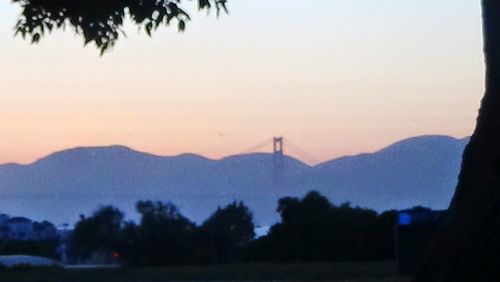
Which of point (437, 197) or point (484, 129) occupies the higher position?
point (437, 197)

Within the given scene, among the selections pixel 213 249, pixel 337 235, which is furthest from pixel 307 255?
pixel 213 249

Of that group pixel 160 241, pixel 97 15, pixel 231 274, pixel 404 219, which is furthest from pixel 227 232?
pixel 97 15

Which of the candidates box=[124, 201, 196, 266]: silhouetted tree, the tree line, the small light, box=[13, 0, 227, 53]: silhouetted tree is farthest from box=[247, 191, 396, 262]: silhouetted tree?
box=[13, 0, 227, 53]: silhouetted tree

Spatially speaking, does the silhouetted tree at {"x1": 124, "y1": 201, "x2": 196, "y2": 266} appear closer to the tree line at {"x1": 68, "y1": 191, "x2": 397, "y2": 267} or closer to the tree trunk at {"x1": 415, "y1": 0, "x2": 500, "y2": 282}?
the tree line at {"x1": 68, "y1": 191, "x2": 397, "y2": 267}

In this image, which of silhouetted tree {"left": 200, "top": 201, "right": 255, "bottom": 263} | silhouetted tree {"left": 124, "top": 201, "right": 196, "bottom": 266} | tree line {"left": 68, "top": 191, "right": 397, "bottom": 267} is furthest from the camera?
silhouetted tree {"left": 200, "top": 201, "right": 255, "bottom": 263}

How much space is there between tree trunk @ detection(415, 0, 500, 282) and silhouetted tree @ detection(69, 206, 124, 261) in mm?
22777

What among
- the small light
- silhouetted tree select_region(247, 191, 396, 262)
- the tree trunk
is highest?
silhouetted tree select_region(247, 191, 396, 262)

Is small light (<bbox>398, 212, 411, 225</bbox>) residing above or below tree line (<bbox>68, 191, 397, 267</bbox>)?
below

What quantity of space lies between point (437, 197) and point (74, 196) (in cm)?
1719

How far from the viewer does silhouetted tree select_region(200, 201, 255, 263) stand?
107 feet

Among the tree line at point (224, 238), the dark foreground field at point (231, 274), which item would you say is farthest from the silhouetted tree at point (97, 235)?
the dark foreground field at point (231, 274)

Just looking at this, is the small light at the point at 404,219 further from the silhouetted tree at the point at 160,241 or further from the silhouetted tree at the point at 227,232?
the silhouetted tree at the point at 227,232

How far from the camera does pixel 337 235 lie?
31016 millimetres

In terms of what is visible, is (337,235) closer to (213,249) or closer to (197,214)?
(213,249)
